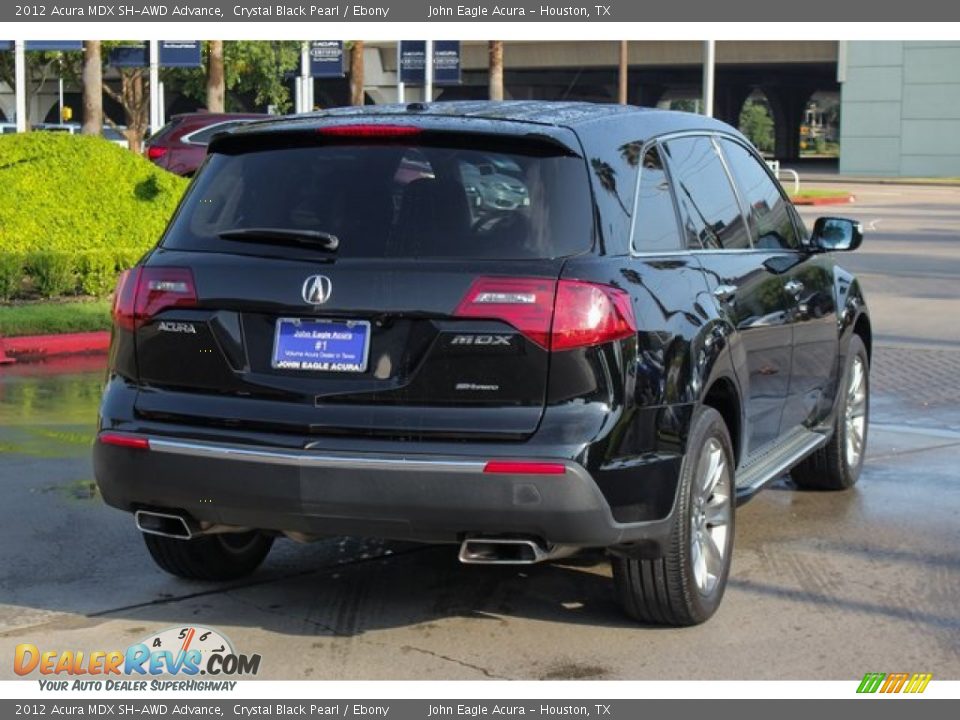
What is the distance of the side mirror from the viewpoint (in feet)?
24.8

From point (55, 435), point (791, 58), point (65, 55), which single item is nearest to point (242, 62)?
point (65, 55)

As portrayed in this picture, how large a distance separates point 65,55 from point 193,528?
5283 centimetres

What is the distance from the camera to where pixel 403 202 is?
17.7ft

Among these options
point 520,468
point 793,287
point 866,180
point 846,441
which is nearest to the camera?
point 520,468

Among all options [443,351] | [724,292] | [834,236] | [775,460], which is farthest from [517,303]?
[834,236]

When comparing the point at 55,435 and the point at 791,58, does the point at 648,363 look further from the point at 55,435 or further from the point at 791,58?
the point at 791,58

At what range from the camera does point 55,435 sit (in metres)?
9.39

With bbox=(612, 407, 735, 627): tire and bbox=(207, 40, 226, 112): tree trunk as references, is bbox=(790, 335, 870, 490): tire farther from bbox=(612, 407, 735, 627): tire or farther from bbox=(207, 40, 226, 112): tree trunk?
bbox=(207, 40, 226, 112): tree trunk

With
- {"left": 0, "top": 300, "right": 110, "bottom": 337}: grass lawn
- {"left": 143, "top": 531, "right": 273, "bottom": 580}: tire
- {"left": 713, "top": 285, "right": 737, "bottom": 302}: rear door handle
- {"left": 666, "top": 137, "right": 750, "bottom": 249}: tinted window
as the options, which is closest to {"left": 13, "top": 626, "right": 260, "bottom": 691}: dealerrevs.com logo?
{"left": 143, "top": 531, "right": 273, "bottom": 580}: tire

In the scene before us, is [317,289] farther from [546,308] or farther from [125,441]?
[125,441]

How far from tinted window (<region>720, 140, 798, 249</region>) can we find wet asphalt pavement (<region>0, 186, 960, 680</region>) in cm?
138

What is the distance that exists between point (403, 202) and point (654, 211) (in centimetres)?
98

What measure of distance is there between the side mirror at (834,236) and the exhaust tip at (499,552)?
10.0ft

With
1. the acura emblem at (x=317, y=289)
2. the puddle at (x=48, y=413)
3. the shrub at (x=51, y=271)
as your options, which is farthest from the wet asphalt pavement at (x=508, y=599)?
the shrub at (x=51, y=271)
